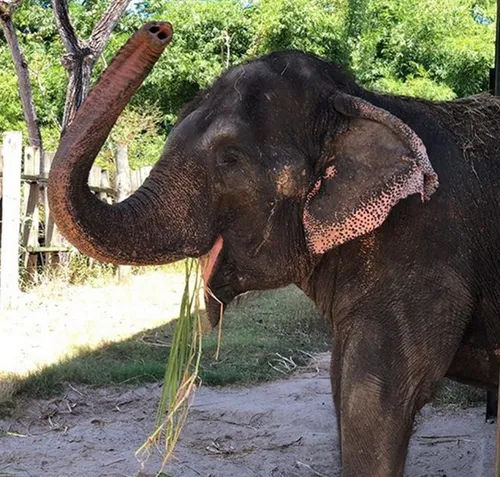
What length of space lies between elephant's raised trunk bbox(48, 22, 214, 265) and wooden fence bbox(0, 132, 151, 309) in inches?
270

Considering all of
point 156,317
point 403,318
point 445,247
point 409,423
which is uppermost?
point 445,247

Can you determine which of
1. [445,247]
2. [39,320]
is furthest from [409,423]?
[39,320]

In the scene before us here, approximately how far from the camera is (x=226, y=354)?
876 cm

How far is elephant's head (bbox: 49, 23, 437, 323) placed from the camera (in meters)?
3.70

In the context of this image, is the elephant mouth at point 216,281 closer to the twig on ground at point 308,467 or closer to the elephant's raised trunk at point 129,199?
the elephant's raised trunk at point 129,199

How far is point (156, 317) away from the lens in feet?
34.9

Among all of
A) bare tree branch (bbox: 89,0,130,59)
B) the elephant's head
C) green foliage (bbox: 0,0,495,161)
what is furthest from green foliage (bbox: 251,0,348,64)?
the elephant's head

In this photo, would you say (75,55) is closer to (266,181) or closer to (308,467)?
(308,467)

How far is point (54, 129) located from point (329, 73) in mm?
20539

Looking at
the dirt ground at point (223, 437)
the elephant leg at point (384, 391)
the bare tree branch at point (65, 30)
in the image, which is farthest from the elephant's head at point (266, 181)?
the bare tree branch at point (65, 30)

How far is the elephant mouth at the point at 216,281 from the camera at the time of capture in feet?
12.8

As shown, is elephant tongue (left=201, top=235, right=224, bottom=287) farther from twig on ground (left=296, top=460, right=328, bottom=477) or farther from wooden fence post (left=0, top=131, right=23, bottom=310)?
wooden fence post (left=0, top=131, right=23, bottom=310)

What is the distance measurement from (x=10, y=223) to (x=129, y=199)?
7611 millimetres

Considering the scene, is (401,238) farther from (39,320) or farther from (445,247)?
(39,320)
